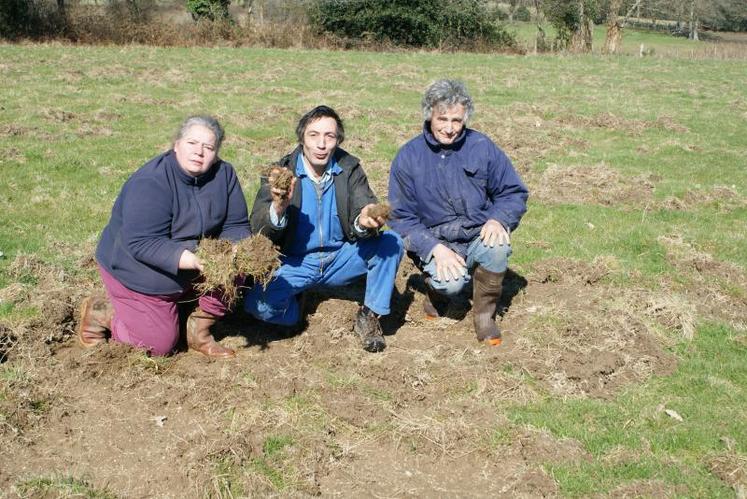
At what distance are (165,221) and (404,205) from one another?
1.76 m

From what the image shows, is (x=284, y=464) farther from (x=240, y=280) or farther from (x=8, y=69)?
(x=8, y=69)

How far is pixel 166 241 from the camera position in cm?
425

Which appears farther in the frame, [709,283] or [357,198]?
[709,283]

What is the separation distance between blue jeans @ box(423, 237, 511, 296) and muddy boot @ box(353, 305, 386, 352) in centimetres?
52

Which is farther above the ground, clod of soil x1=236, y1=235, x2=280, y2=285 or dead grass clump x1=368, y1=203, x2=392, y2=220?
dead grass clump x1=368, y1=203, x2=392, y2=220

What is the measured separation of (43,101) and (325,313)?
9.94m

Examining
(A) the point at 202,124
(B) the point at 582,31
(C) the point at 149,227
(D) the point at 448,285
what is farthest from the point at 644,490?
(B) the point at 582,31

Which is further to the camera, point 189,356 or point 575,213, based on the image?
point 575,213

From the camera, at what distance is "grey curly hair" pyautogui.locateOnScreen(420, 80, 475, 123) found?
15.8ft

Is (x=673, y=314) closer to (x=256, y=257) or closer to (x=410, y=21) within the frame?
(x=256, y=257)

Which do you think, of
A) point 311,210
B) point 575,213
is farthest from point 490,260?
point 575,213

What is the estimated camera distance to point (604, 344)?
495cm

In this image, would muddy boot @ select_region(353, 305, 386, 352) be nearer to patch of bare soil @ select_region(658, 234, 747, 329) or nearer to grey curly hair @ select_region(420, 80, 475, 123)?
grey curly hair @ select_region(420, 80, 475, 123)

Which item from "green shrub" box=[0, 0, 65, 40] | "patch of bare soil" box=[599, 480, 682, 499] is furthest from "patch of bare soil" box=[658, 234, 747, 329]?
"green shrub" box=[0, 0, 65, 40]
